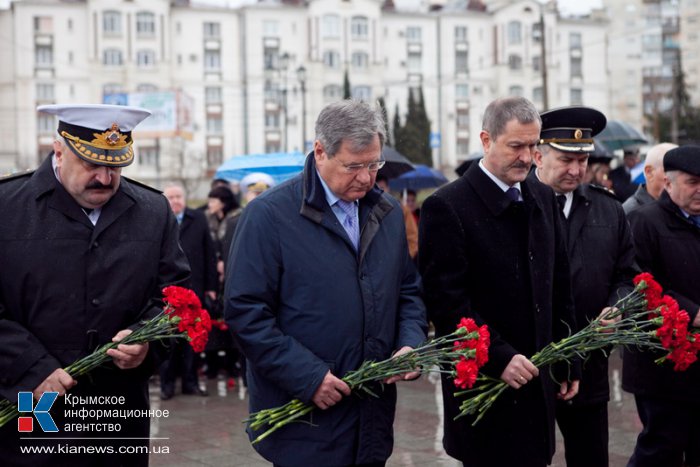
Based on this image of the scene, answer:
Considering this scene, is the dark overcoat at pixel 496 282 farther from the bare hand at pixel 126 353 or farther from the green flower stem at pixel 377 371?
the bare hand at pixel 126 353

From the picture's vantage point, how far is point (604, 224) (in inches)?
215

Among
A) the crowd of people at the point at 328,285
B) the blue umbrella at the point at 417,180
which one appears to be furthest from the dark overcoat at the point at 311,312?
the blue umbrella at the point at 417,180

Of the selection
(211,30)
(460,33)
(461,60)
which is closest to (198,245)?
(211,30)

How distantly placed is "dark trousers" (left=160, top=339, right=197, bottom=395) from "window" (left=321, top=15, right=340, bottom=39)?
213 feet

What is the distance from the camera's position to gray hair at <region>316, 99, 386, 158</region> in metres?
4.07

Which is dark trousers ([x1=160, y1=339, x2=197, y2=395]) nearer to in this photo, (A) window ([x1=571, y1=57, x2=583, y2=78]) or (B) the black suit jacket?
(B) the black suit jacket

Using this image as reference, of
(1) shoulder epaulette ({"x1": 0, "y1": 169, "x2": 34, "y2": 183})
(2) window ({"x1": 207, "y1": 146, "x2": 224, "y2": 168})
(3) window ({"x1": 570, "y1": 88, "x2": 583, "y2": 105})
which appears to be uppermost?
(3) window ({"x1": 570, "y1": 88, "x2": 583, "y2": 105})

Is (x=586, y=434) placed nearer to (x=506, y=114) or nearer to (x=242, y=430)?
(x=506, y=114)

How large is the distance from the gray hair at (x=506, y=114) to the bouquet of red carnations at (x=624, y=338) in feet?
3.28

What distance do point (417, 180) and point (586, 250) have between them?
12682 mm

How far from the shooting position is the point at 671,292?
5.77 meters

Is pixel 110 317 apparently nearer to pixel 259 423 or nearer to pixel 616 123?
pixel 259 423

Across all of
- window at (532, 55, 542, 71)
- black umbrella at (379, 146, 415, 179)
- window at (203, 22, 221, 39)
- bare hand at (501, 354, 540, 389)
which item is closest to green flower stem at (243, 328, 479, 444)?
bare hand at (501, 354, 540, 389)

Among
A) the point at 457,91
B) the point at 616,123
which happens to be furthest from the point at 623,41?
the point at 616,123
